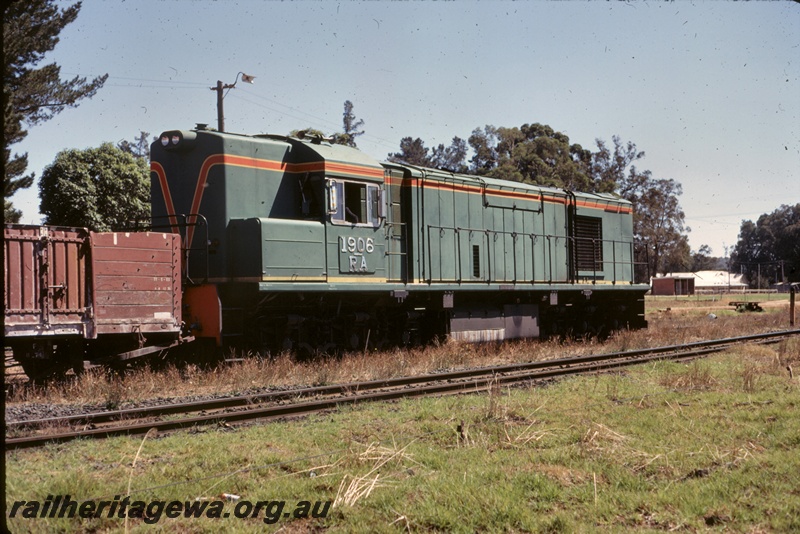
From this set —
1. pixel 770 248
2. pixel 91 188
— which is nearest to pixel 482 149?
pixel 91 188

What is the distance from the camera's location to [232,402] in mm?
9094

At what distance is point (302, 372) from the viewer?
11.5 meters

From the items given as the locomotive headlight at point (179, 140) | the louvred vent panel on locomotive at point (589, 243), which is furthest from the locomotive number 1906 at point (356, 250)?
the louvred vent panel on locomotive at point (589, 243)

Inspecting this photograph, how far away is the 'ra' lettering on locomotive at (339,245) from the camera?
1212 cm

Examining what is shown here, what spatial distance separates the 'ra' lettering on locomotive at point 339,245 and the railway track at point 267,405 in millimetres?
2316

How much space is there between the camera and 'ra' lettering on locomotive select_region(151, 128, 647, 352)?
39.8 ft

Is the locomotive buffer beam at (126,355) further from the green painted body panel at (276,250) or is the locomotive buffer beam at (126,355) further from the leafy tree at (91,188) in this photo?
the leafy tree at (91,188)

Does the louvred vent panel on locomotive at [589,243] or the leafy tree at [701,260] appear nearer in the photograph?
the louvred vent panel on locomotive at [589,243]

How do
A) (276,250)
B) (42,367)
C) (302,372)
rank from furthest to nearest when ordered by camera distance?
(276,250) < (302,372) < (42,367)

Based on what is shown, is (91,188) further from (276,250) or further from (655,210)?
(655,210)

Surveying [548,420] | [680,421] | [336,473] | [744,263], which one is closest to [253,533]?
[336,473]

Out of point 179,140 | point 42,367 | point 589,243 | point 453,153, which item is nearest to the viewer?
point 42,367

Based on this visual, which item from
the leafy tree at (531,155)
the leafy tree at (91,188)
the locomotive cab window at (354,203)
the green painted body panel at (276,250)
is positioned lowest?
the green painted body panel at (276,250)

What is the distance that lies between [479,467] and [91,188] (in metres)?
27.1
